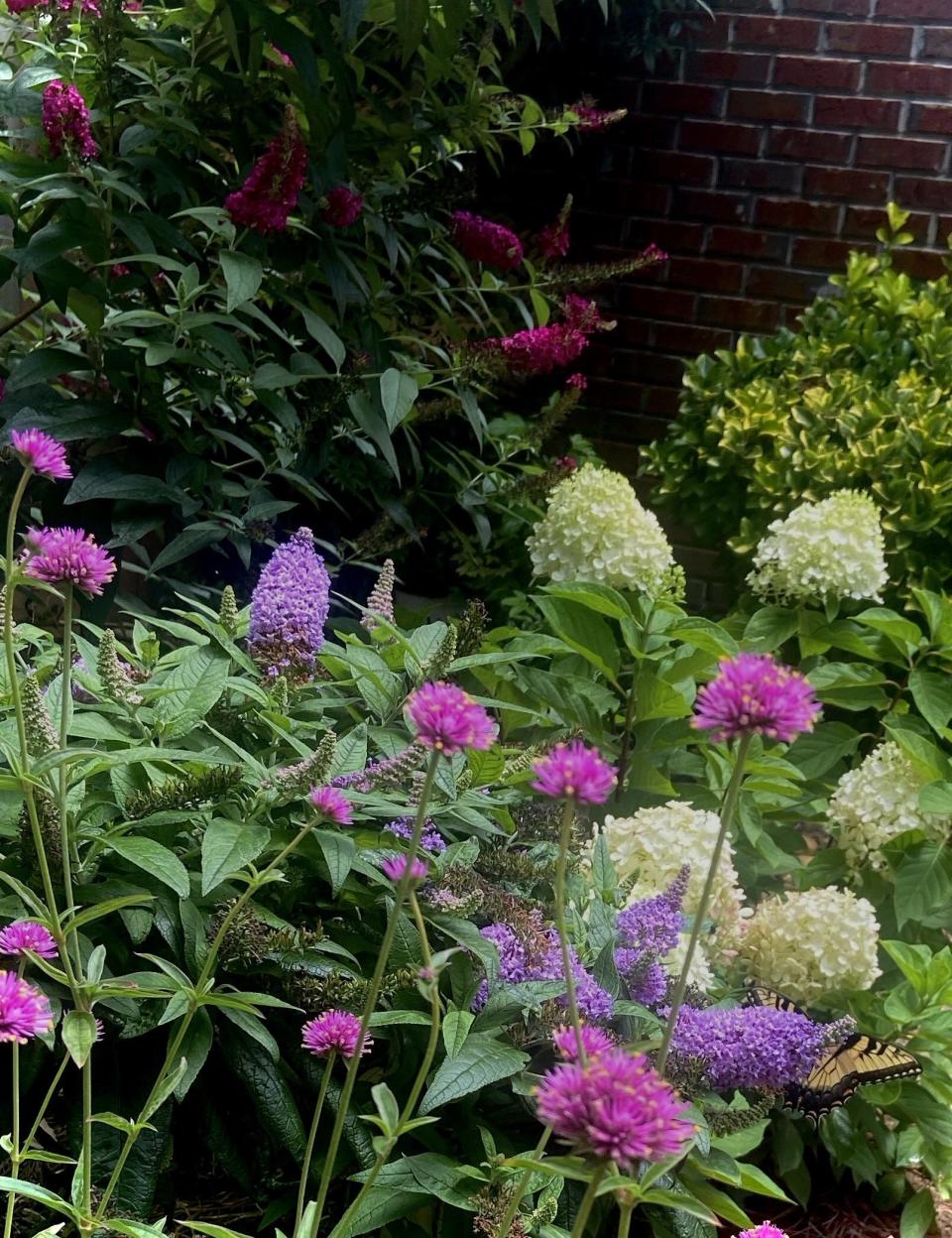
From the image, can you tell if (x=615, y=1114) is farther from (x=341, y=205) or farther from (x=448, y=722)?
(x=341, y=205)

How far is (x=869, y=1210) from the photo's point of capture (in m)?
1.46

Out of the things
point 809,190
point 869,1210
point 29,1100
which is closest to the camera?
A: point 29,1100

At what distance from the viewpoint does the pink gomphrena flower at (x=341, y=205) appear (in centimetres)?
187

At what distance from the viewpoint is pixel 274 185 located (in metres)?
1.70

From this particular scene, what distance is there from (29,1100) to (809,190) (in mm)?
3085

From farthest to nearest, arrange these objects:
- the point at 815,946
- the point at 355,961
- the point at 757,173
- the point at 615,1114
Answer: the point at 757,173 < the point at 815,946 < the point at 355,961 < the point at 615,1114

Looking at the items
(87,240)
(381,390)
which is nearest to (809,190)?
(381,390)

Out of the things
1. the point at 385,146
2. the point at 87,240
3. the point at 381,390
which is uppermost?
the point at 385,146

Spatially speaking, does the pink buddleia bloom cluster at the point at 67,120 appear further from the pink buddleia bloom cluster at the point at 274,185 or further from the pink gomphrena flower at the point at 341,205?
→ the pink gomphrena flower at the point at 341,205

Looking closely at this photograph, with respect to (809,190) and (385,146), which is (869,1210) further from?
(809,190)

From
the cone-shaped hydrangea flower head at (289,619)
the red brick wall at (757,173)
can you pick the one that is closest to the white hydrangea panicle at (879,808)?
the cone-shaped hydrangea flower head at (289,619)

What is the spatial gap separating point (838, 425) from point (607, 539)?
0.78 m

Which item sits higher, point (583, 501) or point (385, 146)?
point (385, 146)

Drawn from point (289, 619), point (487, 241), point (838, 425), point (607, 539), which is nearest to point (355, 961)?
point (289, 619)
